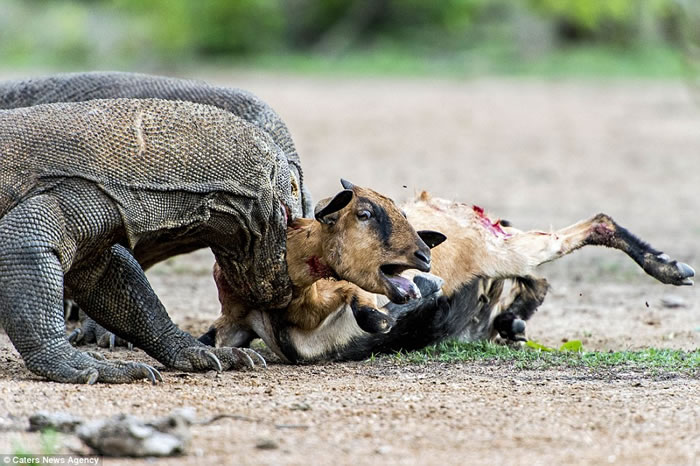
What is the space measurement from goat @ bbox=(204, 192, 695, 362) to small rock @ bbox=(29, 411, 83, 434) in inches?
80.3

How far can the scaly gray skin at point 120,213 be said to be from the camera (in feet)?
17.1

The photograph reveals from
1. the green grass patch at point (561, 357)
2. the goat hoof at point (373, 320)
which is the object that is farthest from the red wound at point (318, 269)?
the green grass patch at point (561, 357)

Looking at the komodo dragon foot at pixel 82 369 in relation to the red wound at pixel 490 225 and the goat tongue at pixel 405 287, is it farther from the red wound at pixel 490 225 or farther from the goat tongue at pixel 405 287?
the red wound at pixel 490 225

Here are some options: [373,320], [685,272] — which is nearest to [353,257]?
[373,320]

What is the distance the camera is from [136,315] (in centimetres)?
592

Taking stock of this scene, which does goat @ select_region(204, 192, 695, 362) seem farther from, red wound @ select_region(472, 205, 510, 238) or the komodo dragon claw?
the komodo dragon claw

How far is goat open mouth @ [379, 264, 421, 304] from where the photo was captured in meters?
5.42

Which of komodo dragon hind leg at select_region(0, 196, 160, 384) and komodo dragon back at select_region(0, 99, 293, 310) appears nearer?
komodo dragon hind leg at select_region(0, 196, 160, 384)

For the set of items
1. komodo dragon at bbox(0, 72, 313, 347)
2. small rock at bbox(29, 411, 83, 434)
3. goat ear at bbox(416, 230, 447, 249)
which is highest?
komodo dragon at bbox(0, 72, 313, 347)

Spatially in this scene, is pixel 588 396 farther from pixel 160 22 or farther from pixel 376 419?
pixel 160 22

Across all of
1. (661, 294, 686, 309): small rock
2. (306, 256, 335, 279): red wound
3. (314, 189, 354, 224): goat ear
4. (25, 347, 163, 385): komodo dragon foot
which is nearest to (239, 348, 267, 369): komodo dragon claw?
(306, 256, 335, 279): red wound

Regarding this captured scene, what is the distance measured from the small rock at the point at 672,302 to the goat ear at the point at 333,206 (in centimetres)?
358

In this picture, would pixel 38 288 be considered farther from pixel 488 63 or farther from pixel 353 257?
pixel 488 63

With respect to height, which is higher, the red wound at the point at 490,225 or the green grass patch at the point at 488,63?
the green grass patch at the point at 488,63
